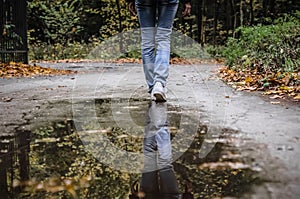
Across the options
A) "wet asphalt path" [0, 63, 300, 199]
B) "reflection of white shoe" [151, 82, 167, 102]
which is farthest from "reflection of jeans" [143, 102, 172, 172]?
"reflection of white shoe" [151, 82, 167, 102]

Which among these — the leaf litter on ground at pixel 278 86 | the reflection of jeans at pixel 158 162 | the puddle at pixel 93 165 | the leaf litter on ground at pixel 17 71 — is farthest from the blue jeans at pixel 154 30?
the leaf litter on ground at pixel 17 71

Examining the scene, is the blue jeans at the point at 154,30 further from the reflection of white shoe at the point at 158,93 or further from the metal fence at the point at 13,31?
the metal fence at the point at 13,31

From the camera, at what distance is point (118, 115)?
3797 mm

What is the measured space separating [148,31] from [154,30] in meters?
0.08

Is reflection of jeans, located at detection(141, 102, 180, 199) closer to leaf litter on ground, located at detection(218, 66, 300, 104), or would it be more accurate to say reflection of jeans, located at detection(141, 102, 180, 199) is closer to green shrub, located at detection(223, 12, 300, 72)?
leaf litter on ground, located at detection(218, 66, 300, 104)

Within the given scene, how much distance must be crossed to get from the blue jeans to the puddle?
5.25ft

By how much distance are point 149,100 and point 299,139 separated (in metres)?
2.27

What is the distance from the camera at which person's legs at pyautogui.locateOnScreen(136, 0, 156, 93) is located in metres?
4.95

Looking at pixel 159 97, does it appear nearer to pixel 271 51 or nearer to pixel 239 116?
pixel 239 116

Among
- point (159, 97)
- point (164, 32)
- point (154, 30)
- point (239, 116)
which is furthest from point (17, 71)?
point (239, 116)

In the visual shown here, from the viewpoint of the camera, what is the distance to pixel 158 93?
4.46 meters

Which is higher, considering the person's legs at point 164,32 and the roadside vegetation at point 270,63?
the person's legs at point 164,32

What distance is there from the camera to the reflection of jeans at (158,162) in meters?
1.84

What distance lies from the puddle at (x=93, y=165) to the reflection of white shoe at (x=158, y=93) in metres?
1.07
